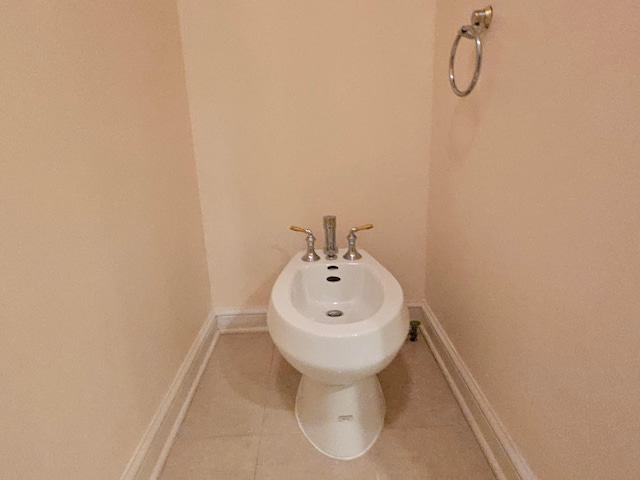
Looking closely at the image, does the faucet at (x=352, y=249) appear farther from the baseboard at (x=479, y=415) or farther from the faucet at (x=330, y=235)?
the baseboard at (x=479, y=415)

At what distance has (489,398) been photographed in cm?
96

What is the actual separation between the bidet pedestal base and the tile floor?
0.08ft

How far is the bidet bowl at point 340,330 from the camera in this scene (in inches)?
32.0

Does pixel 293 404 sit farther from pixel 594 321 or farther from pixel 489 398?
pixel 594 321

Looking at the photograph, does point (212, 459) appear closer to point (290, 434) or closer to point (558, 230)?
point (290, 434)

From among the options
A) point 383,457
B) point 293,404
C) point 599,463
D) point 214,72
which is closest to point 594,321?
point 599,463

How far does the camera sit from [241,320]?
155 centimetres

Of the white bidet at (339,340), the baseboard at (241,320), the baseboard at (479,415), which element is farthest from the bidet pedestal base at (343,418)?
the baseboard at (241,320)

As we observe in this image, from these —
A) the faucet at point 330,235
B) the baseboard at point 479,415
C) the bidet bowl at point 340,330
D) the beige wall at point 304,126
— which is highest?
the beige wall at point 304,126

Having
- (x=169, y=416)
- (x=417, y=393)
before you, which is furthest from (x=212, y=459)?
(x=417, y=393)

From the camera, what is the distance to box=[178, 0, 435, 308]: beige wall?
49.3 inches

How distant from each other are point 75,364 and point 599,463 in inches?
34.6

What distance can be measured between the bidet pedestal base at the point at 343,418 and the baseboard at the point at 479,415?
0.26 meters

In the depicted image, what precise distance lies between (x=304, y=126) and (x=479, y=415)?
1036 mm
